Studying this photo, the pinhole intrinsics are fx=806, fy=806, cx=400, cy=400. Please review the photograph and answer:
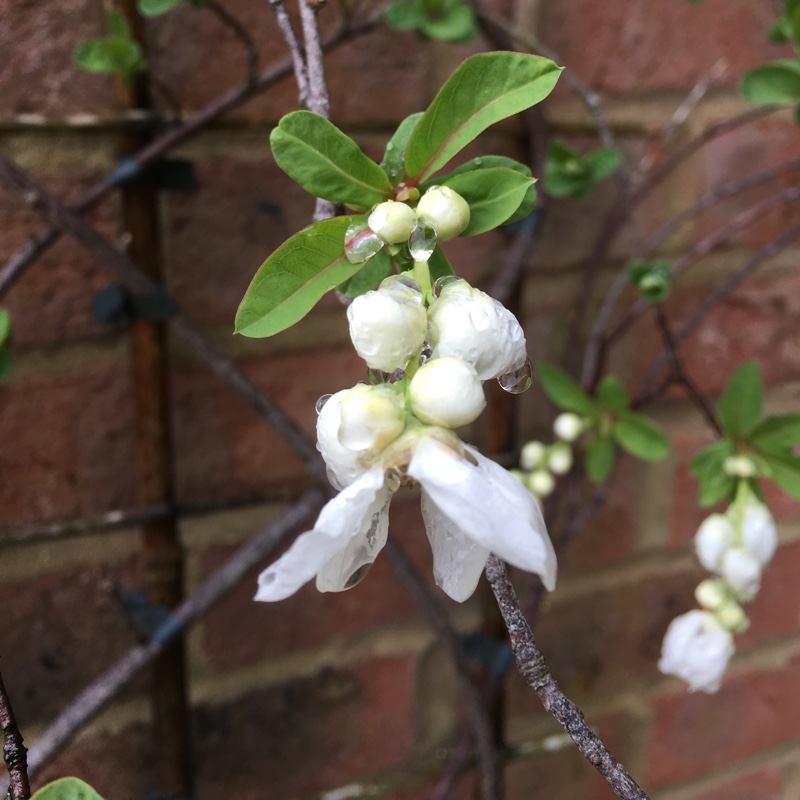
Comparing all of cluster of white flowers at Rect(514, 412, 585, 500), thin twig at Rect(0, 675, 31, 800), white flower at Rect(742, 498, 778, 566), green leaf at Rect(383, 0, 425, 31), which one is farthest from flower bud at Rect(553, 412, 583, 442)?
thin twig at Rect(0, 675, 31, 800)

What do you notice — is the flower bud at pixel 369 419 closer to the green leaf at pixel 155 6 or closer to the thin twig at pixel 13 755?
the thin twig at pixel 13 755

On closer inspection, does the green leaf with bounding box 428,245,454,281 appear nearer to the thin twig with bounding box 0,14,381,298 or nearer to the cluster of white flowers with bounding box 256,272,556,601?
the cluster of white flowers with bounding box 256,272,556,601

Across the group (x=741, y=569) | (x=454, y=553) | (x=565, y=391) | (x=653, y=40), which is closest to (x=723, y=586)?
(x=741, y=569)

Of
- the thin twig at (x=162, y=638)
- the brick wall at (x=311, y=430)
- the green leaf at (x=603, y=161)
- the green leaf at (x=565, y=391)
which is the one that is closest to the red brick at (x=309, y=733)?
the brick wall at (x=311, y=430)

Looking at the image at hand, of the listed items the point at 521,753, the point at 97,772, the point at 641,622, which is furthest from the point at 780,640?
the point at 97,772

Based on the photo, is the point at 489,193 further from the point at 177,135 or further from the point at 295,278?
the point at 177,135

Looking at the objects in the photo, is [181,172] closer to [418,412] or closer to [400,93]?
[400,93]

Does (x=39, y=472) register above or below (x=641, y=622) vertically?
above
